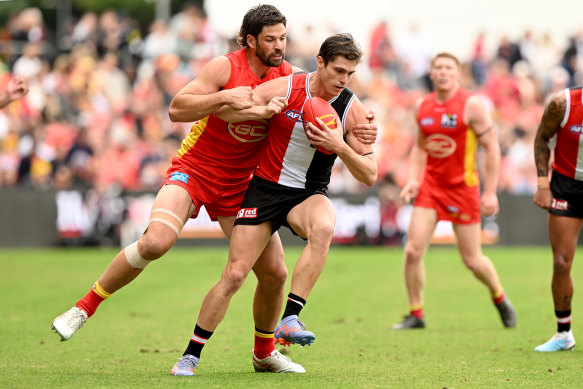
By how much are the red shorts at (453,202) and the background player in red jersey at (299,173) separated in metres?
3.47

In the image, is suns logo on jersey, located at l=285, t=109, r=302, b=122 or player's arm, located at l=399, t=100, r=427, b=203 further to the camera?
player's arm, located at l=399, t=100, r=427, b=203

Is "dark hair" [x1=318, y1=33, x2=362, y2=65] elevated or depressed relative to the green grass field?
elevated

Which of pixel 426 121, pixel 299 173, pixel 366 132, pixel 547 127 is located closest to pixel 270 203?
pixel 299 173

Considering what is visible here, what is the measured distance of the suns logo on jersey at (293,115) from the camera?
6.57 meters

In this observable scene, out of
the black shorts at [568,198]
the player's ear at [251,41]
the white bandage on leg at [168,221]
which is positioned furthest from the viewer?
the black shorts at [568,198]

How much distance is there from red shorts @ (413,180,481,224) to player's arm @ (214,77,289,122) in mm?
3861

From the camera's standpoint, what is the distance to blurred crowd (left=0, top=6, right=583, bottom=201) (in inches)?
780

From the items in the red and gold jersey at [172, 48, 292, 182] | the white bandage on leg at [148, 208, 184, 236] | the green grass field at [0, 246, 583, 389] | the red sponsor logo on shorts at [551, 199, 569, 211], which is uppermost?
the red and gold jersey at [172, 48, 292, 182]

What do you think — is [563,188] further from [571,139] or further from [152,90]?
[152,90]

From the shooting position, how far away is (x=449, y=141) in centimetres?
1014

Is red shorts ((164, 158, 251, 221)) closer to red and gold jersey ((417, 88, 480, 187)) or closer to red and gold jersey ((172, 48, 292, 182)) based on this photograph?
red and gold jersey ((172, 48, 292, 182))

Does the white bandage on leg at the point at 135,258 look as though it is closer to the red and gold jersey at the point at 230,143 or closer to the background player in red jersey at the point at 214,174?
the background player in red jersey at the point at 214,174

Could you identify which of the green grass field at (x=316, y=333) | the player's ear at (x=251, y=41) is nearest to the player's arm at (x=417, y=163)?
the green grass field at (x=316, y=333)

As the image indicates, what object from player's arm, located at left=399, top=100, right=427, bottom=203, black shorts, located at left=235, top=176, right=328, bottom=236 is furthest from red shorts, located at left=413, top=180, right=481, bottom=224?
black shorts, located at left=235, top=176, right=328, bottom=236
